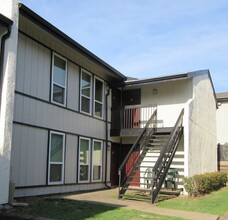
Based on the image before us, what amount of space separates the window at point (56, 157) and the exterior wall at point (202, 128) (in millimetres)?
5386

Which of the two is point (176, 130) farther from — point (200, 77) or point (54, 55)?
point (54, 55)

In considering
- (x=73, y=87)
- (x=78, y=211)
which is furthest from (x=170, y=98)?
(x=78, y=211)

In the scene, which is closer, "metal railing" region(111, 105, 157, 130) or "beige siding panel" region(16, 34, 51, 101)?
"beige siding panel" region(16, 34, 51, 101)

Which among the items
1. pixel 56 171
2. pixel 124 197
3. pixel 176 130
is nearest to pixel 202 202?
pixel 124 197

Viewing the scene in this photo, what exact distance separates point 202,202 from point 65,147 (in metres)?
5.53

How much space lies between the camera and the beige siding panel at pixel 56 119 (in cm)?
1117

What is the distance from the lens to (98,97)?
16094 mm

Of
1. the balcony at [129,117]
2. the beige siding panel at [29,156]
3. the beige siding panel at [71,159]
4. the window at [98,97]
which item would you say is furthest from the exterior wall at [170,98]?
the beige siding panel at [29,156]

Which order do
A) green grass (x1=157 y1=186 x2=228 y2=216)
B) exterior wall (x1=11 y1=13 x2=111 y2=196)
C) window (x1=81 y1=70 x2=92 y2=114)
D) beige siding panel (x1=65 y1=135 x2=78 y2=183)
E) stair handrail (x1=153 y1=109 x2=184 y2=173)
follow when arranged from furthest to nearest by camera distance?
window (x1=81 y1=70 x2=92 y2=114) < beige siding panel (x1=65 y1=135 x2=78 y2=183) < stair handrail (x1=153 y1=109 x2=184 y2=173) < exterior wall (x1=11 y1=13 x2=111 y2=196) < green grass (x1=157 y1=186 x2=228 y2=216)

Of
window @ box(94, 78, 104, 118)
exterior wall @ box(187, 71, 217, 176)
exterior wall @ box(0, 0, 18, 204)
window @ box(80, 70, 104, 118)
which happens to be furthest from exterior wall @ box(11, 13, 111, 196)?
exterior wall @ box(187, 71, 217, 176)

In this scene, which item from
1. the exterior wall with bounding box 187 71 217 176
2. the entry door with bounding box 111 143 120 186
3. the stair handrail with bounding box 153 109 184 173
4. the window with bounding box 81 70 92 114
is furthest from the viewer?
the entry door with bounding box 111 143 120 186

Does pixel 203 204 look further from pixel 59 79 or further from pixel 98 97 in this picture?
pixel 98 97

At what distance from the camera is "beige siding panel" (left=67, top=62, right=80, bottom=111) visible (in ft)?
44.6

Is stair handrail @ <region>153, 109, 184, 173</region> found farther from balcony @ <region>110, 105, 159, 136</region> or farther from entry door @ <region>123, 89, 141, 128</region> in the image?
entry door @ <region>123, 89, 141, 128</region>
